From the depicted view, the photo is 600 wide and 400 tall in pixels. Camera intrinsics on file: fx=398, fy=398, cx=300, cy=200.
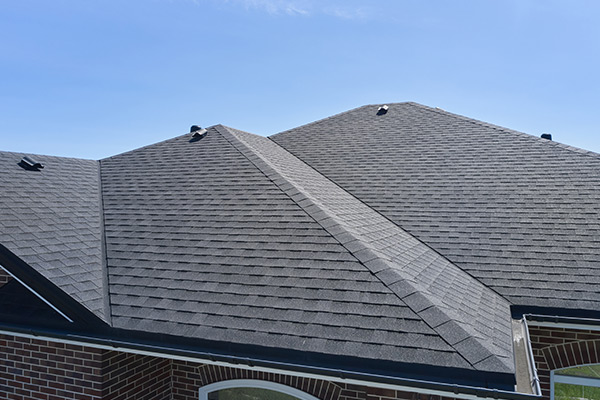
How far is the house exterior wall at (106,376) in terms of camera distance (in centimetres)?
491

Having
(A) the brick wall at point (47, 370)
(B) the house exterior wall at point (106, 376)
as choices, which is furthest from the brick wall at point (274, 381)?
(A) the brick wall at point (47, 370)

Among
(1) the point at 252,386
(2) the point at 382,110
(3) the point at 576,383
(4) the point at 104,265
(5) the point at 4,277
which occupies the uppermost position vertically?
(2) the point at 382,110

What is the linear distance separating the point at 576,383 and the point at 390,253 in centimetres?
346

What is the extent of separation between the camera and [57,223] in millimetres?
7242

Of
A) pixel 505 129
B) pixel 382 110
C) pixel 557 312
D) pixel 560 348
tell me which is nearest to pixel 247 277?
pixel 557 312

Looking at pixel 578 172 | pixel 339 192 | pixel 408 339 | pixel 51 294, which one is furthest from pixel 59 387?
pixel 578 172

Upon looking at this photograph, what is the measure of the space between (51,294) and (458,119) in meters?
11.7

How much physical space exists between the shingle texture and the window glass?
1208mm

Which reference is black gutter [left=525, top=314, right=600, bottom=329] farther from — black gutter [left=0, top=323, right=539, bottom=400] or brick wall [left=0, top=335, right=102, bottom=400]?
brick wall [left=0, top=335, right=102, bottom=400]

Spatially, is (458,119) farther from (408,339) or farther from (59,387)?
(59,387)

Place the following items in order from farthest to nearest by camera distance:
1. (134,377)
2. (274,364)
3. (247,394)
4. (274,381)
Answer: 1. (134,377)
2. (247,394)
3. (274,381)
4. (274,364)

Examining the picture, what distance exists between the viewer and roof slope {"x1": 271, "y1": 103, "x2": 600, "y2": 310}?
6.55 meters

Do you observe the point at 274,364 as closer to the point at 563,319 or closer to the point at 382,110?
the point at 563,319

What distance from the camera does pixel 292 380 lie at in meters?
4.90
